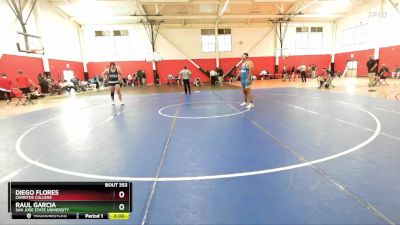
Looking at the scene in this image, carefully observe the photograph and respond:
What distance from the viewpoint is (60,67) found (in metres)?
21.3

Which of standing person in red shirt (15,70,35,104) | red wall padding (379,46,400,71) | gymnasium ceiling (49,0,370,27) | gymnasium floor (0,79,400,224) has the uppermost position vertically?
gymnasium ceiling (49,0,370,27)

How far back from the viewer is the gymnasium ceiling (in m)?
21.6

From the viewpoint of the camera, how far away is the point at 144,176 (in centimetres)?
332

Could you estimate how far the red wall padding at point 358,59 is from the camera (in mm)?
24094

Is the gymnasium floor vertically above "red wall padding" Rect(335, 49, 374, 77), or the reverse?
"red wall padding" Rect(335, 49, 374, 77)

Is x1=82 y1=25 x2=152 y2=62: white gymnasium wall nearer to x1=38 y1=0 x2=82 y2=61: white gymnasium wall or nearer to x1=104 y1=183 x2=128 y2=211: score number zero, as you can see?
x1=38 y1=0 x2=82 y2=61: white gymnasium wall

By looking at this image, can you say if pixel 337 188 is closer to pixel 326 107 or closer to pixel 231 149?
pixel 231 149

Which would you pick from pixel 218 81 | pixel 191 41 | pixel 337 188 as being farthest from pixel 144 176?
pixel 191 41

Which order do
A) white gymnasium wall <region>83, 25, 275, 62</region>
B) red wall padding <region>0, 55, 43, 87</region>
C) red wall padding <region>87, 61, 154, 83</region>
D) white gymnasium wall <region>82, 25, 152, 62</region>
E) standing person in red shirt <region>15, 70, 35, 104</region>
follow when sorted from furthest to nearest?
red wall padding <region>87, 61, 154, 83</region> → white gymnasium wall <region>83, 25, 275, 62</region> → white gymnasium wall <region>82, 25, 152, 62</region> → red wall padding <region>0, 55, 43, 87</region> → standing person in red shirt <region>15, 70, 35, 104</region>

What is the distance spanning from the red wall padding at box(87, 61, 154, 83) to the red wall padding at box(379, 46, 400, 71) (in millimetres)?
22598

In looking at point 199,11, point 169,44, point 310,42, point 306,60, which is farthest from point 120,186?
point 310,42

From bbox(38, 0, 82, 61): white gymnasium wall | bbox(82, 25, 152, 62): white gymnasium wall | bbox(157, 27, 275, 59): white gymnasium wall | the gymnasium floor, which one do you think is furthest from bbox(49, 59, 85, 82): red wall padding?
the gymnasium floor
